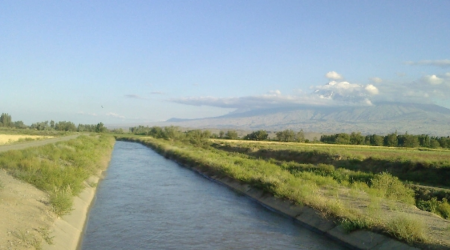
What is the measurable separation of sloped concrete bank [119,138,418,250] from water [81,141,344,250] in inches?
17.0

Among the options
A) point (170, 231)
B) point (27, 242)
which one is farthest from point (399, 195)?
point (27, 242)

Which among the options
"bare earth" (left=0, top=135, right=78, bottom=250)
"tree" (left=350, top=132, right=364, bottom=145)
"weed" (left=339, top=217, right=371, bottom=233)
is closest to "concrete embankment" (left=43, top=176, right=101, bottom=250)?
"bare earth" (left=0, top=135, right=78, bottom=250)

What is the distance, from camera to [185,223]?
15969mm

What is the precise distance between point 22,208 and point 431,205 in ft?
56.8

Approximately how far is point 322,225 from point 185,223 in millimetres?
5790

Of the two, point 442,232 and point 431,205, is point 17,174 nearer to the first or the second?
point 442,232

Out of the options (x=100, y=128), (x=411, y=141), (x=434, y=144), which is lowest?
(x=434, y=144)

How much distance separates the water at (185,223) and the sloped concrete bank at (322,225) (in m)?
0.43

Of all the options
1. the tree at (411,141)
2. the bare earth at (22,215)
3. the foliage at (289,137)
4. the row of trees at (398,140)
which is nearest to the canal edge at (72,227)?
the bare earth at (22,215)

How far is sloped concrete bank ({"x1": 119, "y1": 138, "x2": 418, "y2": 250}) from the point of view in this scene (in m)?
12.3

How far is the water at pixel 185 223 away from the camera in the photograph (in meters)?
13.4

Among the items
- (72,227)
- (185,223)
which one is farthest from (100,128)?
(72,227)

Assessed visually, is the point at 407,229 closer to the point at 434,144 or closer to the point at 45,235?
the point at 45,235

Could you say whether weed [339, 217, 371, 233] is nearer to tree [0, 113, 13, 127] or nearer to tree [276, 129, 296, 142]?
tree [276, 129, 296, 142]
